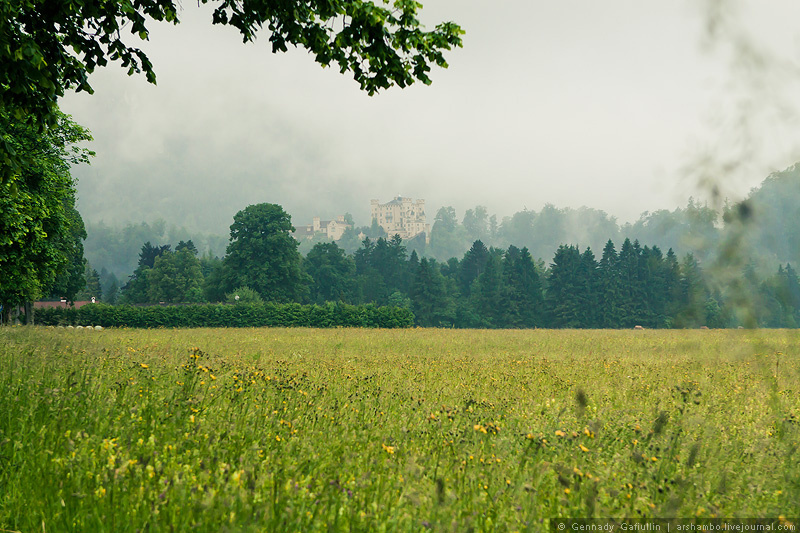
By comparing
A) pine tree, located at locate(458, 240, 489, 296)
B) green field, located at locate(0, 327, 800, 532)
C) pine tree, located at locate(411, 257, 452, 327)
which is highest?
pine tree, located at locate(458, 240, 489, 296)

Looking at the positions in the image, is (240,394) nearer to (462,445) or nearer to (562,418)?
(462,445)

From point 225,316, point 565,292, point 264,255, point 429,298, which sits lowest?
point 225,316

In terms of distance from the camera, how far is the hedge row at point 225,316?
143 ft

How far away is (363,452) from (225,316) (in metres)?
42.4

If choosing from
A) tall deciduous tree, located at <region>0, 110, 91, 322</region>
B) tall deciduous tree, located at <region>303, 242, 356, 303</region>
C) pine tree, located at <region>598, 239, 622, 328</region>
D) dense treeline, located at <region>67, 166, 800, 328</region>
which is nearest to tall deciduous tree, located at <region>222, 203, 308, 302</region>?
dense treeline, located at <region>67, 166, 800, 328</region>

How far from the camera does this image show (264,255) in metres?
63.5

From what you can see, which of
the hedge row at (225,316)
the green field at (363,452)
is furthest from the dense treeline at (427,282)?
the green field at (363,452)

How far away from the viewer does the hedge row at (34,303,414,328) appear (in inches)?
1711

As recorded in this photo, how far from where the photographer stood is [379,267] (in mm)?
90562

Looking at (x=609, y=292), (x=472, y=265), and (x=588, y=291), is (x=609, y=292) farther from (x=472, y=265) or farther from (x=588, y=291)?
(x=472, y=265)

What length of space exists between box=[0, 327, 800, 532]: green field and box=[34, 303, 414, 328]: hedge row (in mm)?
36390

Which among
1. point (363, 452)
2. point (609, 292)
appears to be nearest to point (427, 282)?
point (609, 292)

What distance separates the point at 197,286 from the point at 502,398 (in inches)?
3370

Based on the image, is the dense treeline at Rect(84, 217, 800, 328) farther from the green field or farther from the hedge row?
the green field
